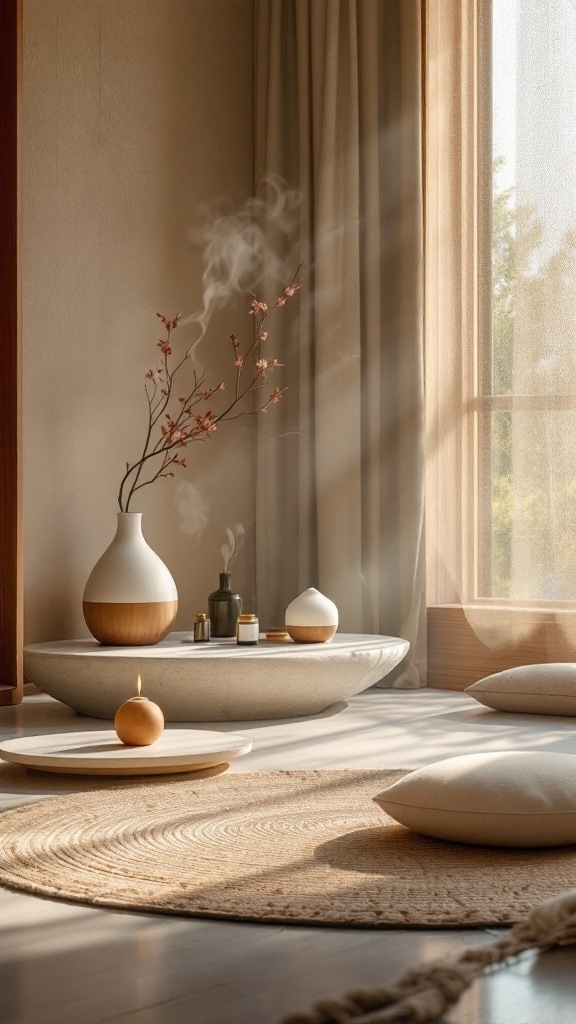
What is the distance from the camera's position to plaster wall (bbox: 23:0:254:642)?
3.80 metres

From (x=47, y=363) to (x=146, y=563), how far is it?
29.5 inches

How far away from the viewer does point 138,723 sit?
8.03 ft

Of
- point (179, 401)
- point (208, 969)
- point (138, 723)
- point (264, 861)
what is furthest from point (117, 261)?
point (208, 969)

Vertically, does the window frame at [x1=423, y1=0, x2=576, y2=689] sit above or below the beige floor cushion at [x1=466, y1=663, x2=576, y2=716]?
above

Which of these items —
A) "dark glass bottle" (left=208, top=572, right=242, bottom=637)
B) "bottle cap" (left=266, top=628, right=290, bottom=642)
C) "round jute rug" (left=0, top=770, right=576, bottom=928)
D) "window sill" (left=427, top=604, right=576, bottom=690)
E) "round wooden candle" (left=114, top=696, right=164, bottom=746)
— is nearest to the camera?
"round jute rug" (left=0, top=770, right=576, bottom=928)

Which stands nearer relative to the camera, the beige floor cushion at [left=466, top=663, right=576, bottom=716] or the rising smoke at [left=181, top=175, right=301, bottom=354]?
the beige floor cushion at [left=466, top=663, right=576, bottom=716]

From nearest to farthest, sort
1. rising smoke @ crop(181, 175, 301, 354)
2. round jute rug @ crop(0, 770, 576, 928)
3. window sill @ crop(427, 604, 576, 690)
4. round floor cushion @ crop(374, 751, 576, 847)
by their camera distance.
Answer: round jute rug @ crop(0, 770, 576, 928) < round floor cushion @ crop(374, 751, 576, 847) < window sill @ crop(427, 604, 576, 690) < rising smoke @ crop(181, 175, 301, 354)

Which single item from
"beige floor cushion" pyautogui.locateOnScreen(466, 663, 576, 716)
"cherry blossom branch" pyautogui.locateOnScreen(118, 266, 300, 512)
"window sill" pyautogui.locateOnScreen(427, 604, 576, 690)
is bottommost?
"beige floor cushion" pyautogui.locateOnScreen(466, 663, 576, 716)

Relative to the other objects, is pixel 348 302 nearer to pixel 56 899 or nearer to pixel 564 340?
pixel 564 340

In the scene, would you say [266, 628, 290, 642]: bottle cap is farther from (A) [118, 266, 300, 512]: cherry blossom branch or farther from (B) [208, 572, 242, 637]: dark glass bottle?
(A) [118, 266, 300, 512]: cherry blossom branch

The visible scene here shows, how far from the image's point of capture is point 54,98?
386 centimetres

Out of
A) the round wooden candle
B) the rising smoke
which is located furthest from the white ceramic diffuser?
the rising smoke

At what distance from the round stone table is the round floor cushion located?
1.29m

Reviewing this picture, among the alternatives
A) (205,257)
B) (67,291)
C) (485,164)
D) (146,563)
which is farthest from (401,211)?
(146,563)
